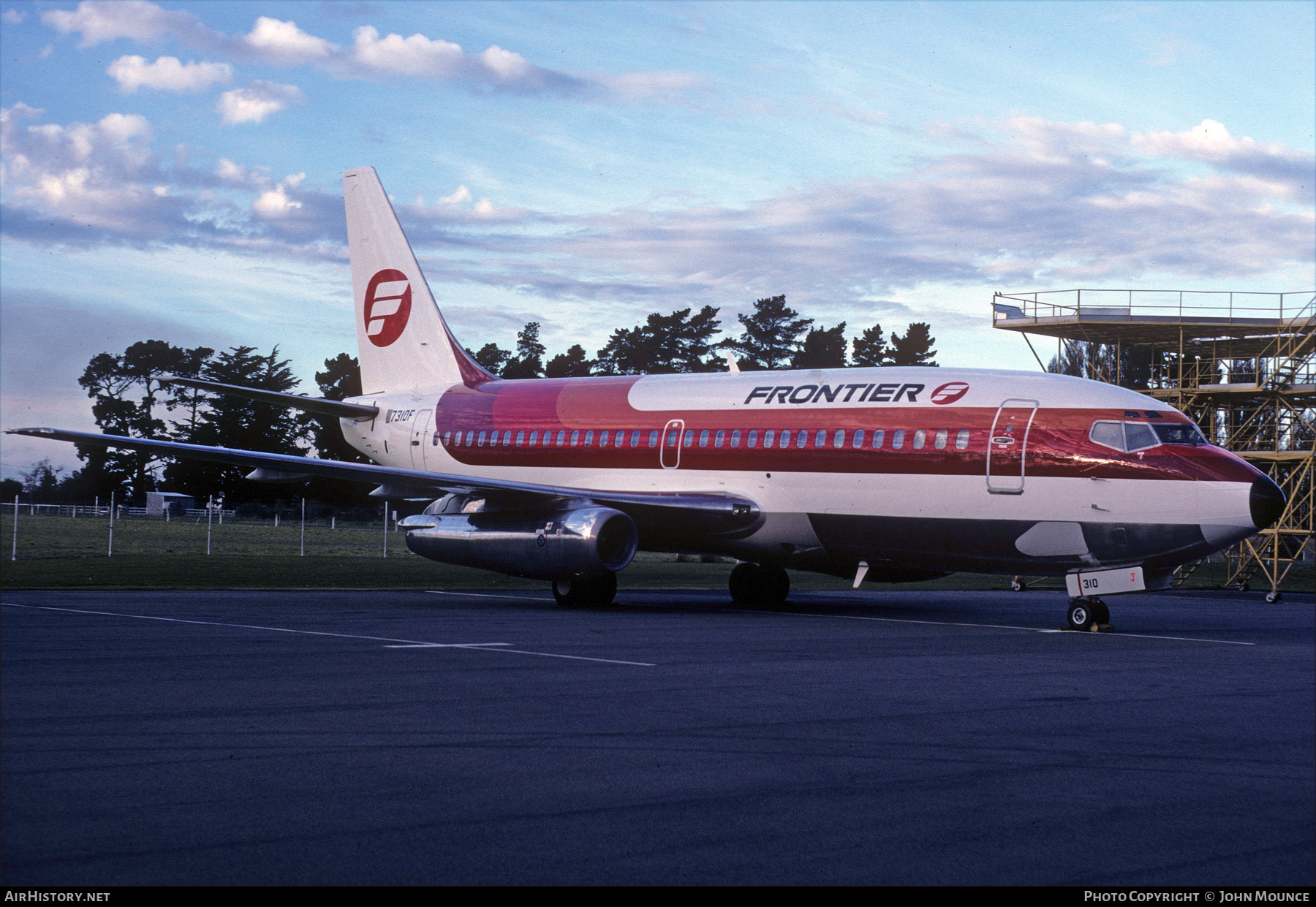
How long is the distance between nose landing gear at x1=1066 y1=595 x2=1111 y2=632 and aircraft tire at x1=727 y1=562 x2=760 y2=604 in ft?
23.0

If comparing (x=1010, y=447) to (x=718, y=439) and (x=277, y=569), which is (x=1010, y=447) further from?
(x=277, y=569)

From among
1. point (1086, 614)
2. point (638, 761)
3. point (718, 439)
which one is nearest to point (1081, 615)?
point (1086, 614)

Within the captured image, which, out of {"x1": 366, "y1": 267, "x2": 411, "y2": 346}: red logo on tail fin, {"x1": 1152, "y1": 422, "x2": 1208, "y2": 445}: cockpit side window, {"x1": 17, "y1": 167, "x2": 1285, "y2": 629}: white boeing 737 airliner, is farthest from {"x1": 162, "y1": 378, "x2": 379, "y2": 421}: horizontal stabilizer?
{"x1": 1152, "y1": 422, "x2": 1208, "y2": 445}: cockpit side window

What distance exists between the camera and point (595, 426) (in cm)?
2275

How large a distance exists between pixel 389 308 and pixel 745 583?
11014 mm

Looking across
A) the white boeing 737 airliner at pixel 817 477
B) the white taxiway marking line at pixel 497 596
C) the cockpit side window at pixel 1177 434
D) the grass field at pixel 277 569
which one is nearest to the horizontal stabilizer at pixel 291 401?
the white boeing 737 airliner at pixel 817 477

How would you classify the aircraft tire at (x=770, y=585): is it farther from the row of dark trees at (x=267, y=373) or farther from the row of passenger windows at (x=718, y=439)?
the row of dark trees at (x=267, y=373)

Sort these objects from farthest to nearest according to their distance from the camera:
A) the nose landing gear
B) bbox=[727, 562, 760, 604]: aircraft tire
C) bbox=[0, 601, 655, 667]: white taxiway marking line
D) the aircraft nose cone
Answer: bbox=[727, 562, 760, 604]: aircraft tire → the nose landing gear → the aircraft nose cone → bbox=[0, 601, 655, 667]: white taxiway marking line

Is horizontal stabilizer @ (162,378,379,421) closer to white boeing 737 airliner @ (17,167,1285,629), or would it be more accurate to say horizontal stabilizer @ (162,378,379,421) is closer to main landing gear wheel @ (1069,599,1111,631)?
white boeing 737 airliner @ (17,167,1285,629)

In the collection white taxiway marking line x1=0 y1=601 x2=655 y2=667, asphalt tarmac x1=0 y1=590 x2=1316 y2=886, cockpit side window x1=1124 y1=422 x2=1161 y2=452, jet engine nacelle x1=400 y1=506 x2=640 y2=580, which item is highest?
cockpit side window x1=1124 y1=422 x2=1161 y2=452

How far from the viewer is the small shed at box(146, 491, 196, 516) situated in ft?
281

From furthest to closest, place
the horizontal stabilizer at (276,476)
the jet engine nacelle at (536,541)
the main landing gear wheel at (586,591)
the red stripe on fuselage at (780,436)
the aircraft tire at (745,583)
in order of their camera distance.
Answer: the aircraft tire at (745,583) → the main landing gear wheel at (586,591) → the horizontal stabilizer at (276,476) → the jet engine nacelle at (536,541) → the red stripe on fuselage at (780,436)

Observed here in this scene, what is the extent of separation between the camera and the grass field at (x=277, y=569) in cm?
2498
